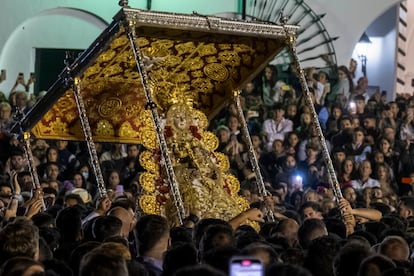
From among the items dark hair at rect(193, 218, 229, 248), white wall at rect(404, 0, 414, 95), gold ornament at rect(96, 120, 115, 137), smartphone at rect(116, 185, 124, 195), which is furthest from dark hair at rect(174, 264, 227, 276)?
white wall at rect(404, 0, 414, 95)

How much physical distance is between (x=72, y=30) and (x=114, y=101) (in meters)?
8.56

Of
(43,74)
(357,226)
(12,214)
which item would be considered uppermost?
(43,74)

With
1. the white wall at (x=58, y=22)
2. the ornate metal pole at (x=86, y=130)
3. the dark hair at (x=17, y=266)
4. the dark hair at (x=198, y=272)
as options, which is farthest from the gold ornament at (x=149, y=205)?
the white wall at (x=58, y=22)

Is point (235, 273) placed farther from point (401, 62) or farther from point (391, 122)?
point (401, 62)

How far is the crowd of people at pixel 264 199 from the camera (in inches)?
287

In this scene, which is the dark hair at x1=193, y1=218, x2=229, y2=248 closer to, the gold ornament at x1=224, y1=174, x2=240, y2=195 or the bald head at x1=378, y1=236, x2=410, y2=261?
the bald head at x1=378, y1=236, x2=410, y2=261

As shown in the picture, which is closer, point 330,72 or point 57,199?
point 57,199

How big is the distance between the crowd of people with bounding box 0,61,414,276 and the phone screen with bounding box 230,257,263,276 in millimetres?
414

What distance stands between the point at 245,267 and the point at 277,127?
14.3m

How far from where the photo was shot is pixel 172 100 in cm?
1343

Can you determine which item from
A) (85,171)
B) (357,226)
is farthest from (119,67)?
(85,171)

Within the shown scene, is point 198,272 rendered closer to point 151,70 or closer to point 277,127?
point 151,70

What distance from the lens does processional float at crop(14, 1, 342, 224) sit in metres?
12.4

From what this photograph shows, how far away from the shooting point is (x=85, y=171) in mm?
16922
